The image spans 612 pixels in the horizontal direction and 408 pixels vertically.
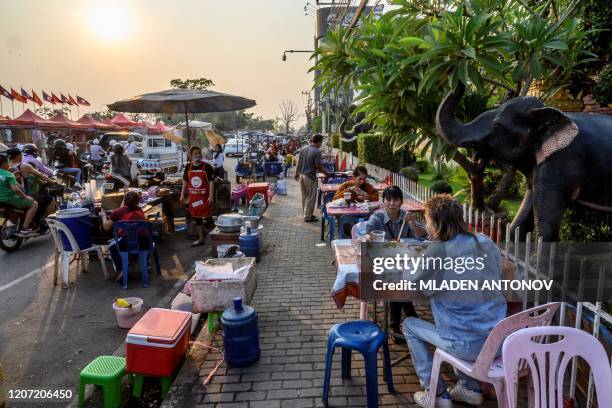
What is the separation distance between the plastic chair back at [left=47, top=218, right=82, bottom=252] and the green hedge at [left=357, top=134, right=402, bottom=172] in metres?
10.8

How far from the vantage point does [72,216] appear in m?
6.03

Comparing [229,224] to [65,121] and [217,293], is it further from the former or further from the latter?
[65,121]

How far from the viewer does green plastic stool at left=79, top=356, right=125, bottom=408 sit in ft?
11.4

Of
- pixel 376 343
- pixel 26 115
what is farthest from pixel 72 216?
pixel 26 115

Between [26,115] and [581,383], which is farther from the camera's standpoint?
[26,115]

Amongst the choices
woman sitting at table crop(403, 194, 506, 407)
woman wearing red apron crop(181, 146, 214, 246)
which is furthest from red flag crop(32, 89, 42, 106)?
woman sitting at table crop(403, 194, 506, 407)

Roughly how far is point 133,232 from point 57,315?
1403 millimetres

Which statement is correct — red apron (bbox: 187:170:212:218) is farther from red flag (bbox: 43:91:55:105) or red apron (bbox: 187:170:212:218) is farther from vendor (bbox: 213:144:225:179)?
red flag (bbox: 43:91:55:105)

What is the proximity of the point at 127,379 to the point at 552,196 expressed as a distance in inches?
167

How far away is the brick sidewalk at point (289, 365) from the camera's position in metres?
3.44

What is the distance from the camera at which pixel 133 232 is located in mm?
6082

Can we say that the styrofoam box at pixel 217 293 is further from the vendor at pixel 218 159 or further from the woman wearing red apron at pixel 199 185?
the vendor at pixel 218 159

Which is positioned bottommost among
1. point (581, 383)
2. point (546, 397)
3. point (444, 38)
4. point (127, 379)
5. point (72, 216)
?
point (127, 379)

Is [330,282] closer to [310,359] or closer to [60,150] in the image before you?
[310,359]
